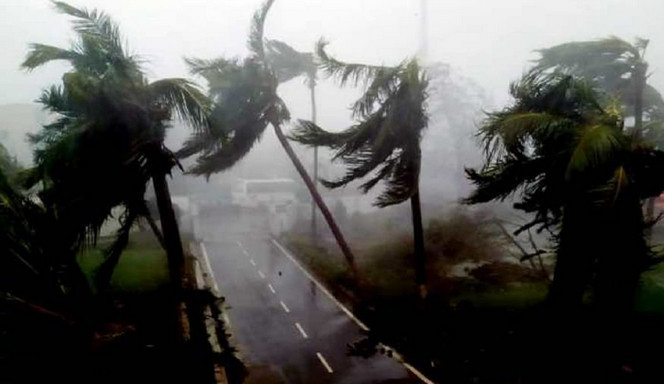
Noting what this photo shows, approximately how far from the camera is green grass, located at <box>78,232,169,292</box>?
49.1 feet

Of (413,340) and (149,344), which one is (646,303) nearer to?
(413,340)

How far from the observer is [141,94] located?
9.02 m

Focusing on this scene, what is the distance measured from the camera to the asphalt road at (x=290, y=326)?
9594 mm

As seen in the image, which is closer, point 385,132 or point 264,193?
point 385,132

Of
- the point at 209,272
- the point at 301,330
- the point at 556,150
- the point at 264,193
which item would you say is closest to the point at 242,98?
the point at 301,330

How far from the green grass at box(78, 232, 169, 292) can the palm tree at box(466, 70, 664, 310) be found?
9.66 m

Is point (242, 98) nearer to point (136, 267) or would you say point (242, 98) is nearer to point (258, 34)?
point (258, 34)

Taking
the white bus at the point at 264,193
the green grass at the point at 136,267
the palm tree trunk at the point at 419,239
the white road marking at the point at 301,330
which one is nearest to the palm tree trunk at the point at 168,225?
the white road marking at the point at 301,330

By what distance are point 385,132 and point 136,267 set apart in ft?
35.3

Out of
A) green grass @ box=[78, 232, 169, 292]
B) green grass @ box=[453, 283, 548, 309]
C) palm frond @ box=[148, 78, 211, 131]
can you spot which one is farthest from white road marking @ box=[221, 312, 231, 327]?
green grass @ box=[453, 283, 548, 309]

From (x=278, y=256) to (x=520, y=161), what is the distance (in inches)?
592

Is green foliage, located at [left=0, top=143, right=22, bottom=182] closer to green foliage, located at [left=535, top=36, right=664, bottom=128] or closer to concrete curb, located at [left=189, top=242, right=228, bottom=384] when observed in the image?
concrete curb, located at [left=189, top=242, right=228, bottom=384]

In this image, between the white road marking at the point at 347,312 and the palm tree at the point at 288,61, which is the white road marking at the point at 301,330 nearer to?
the white road marking at the point at 347,312

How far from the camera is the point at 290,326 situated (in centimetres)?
1249
